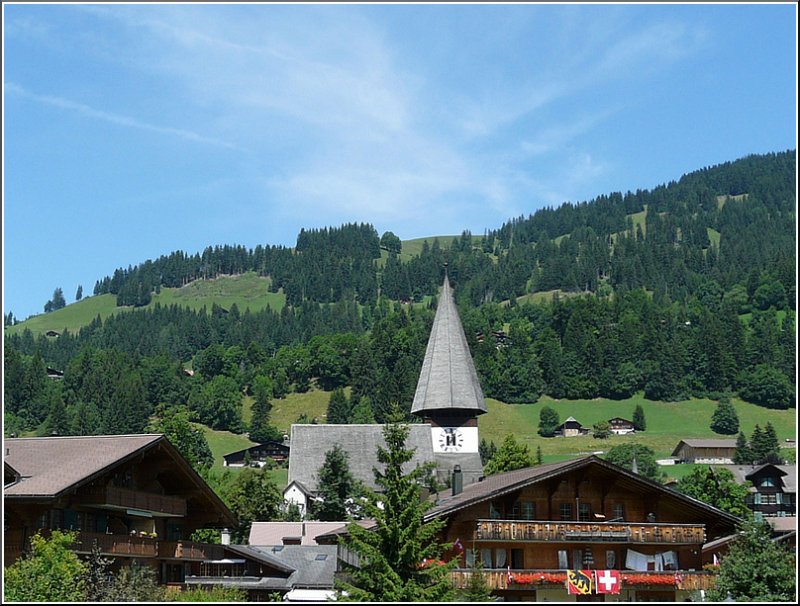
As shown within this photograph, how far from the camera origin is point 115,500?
3772 centimetres

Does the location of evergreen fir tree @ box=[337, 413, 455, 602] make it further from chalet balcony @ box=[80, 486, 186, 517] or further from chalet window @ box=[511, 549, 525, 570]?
chalet window @ box=[511, 549, 525, 570]

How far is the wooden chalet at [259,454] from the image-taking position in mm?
179125

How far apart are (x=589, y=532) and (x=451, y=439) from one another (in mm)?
54397

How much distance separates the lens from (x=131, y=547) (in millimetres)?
39438

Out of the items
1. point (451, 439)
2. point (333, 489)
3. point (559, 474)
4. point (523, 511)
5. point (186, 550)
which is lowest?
point (186, 550)

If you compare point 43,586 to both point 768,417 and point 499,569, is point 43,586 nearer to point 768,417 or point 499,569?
point 499,569

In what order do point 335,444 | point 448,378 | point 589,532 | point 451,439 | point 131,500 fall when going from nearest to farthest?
point 131,500
point 589,532
point 451,439
point 448,378
point 335,444

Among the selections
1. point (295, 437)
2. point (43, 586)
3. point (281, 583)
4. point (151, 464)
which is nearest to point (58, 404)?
point (295, 437)

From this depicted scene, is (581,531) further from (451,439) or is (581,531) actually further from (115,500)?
(451,439)

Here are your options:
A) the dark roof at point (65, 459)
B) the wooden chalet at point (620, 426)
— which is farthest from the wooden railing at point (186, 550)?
the wooden chalet at point (620, 426)

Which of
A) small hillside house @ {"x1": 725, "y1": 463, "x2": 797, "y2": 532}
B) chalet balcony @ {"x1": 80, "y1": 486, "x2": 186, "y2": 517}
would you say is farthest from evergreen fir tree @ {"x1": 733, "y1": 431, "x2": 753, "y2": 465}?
chalet balcony @ {"x1": 80, "y1": 486, "x2": 186, "y2": 517}

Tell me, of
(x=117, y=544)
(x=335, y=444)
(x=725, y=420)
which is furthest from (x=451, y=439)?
(x=725, y=420)

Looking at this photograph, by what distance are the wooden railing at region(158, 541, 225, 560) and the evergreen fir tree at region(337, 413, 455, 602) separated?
13440 millimetres

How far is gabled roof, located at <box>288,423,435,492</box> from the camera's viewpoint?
101 metres
